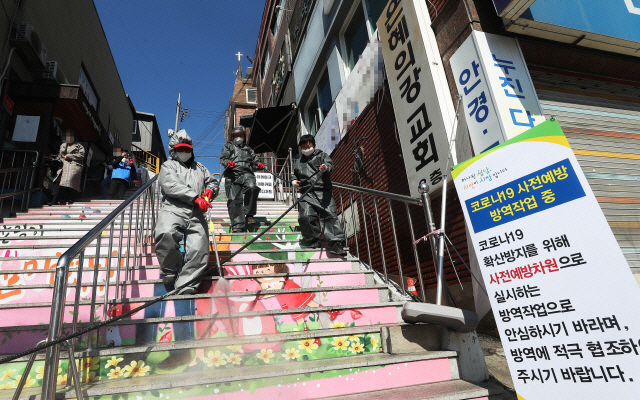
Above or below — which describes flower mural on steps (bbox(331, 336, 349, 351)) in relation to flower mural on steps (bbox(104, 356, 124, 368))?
below

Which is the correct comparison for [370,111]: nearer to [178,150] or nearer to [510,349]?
[178,150]

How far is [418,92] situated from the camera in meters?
4.93

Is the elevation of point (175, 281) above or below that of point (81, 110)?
below

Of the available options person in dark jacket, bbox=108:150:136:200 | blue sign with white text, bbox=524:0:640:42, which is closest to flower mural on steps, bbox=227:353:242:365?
blue sign with white text, bbox=524:0:640:42

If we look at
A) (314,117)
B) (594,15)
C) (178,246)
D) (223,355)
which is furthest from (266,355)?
(314,117)

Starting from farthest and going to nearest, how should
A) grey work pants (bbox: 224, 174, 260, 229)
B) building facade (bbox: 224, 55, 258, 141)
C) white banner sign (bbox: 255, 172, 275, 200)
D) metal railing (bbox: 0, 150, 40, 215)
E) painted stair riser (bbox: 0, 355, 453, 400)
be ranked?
building facade (bbox: 224, 55, 258, 141), white banner sign (bbox: 255, 172, 275, 200), metal railing (bbox: 0, 150, 40, 215), grey work pants (bbox: 224, 174, 260, 229), painted stair riser (bbox: 0, 355, 453, 400)

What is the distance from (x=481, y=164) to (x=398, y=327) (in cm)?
142

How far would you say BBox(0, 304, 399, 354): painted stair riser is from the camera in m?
2.36

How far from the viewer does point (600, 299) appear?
1.80 metres

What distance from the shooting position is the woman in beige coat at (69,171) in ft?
22.4

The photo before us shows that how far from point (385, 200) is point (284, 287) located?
133 inches

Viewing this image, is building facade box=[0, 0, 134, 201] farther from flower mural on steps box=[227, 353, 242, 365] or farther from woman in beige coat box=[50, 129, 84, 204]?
flower mural on steps box=[227, 353, 242, 365]

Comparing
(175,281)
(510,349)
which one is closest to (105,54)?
(175,281)

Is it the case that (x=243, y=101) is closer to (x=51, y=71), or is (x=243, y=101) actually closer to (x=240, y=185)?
(x=51, y=71)
